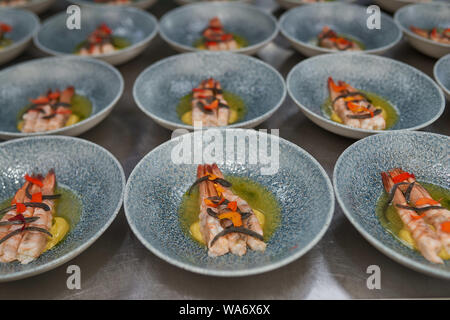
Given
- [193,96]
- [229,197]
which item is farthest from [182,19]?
[229,197]

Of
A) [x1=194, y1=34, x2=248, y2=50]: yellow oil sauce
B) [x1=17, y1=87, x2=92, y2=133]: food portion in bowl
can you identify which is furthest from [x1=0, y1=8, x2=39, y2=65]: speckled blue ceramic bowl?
[x1=194, y1=34, x2=248, y2=50]: yellow oil sauce

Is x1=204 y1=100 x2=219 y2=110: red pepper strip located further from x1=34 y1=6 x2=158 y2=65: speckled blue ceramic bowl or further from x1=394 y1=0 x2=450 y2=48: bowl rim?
x1=394 y1=0 x2=450 y2=48: bowl rim

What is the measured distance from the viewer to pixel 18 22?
10.8 feet

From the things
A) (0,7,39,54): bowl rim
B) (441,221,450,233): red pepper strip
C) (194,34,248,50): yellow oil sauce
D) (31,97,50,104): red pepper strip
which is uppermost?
(0,7,39,54): bowl rim

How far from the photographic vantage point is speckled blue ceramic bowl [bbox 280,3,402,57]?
3105 mm

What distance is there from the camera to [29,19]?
324cm

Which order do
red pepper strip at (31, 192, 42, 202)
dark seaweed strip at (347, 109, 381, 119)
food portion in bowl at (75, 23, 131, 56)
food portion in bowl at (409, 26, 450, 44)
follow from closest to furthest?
1. red pepper strip at (31, 192, 42, 202)
2. dark seaweed strip at (347, 109, 381, 119)
3. food portion in bowl at (409, 26, 450, 44)
4. food portion in bowl at (75, 23, 131, 56)

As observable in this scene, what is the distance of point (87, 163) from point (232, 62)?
1.23 m

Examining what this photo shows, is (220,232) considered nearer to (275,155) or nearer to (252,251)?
(252,251)

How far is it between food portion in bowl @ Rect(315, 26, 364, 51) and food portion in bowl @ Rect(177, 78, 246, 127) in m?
0.93

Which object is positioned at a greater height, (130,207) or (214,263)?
(130,207)

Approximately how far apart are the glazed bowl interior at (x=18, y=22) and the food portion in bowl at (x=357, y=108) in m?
2.45

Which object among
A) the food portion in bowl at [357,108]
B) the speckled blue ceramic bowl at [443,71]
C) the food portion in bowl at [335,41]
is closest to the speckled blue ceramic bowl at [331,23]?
the food portion in bowl at [335,41]

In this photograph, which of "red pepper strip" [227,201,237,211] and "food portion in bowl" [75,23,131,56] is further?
"food portion in bowl" [75,23,131,56]
